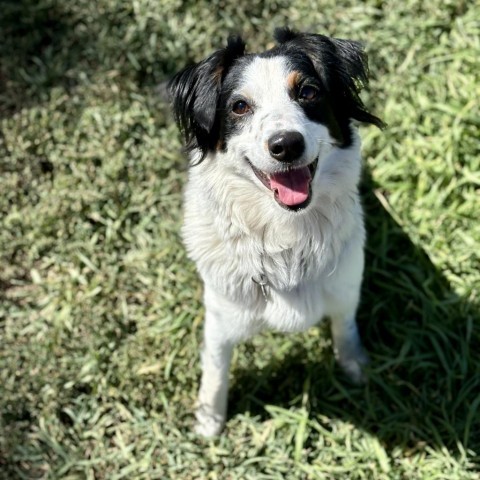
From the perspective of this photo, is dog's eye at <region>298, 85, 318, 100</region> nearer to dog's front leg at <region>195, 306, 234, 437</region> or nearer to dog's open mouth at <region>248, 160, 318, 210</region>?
dog's open mouth at <region>248, 160, 318, 210</region>

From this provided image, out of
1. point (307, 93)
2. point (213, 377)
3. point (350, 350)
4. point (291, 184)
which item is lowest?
point (213, 377)

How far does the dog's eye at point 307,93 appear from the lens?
8.96ft

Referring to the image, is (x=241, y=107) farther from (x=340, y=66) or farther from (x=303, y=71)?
(x=340, y=66)

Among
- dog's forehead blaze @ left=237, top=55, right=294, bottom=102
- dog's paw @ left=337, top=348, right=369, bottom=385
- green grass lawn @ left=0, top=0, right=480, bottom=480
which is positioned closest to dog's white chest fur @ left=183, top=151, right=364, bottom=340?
dog's forehead blaze @ left=237, top=55, right=294, bottom=102

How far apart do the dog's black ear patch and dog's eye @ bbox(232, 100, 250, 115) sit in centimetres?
28

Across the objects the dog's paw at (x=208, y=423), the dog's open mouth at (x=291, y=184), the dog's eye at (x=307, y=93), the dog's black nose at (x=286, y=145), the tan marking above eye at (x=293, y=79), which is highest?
the tan marking above eye at (x=293, y=79)

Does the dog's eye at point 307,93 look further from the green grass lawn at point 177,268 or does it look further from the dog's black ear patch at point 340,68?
the green grass lawn at point 177,268

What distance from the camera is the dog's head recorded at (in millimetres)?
2646

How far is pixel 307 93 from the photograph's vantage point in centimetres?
274

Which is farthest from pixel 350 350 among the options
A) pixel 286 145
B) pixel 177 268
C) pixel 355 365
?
pixel 286 145

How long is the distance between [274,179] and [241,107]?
0.31 metres

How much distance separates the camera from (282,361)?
3875 millimetres

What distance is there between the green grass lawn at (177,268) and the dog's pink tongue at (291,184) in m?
1.35

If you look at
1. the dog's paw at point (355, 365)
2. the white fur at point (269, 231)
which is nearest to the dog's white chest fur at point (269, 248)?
the white fur at point (269, 231)
